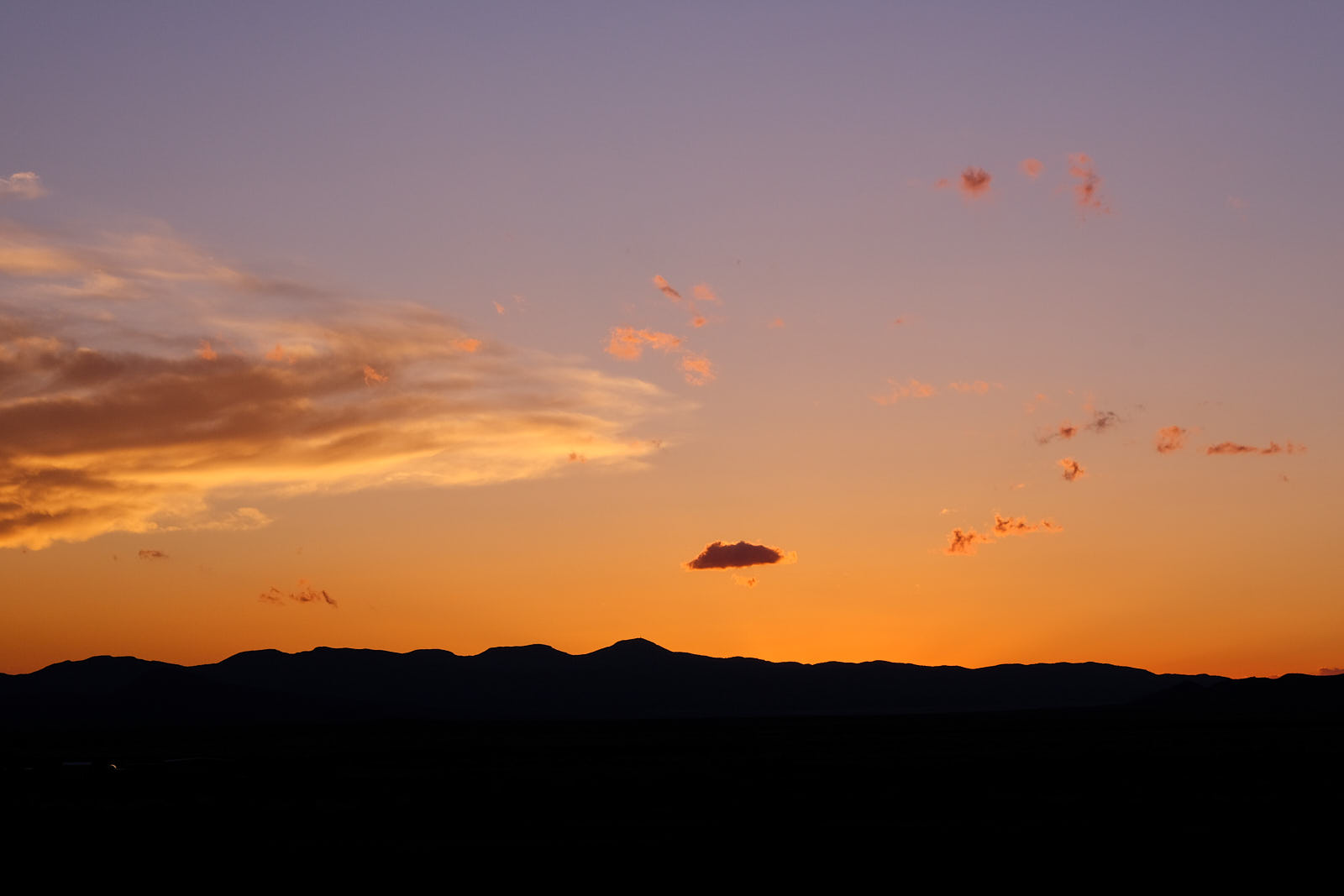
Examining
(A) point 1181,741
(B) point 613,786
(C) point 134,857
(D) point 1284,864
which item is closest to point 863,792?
(B) point 613,786

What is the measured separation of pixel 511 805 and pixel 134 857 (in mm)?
18862

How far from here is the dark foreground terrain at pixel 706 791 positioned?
45.2m

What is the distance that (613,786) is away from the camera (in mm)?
65312

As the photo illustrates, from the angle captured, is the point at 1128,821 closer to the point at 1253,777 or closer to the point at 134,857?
the point at 1253,777

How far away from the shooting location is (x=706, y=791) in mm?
61031

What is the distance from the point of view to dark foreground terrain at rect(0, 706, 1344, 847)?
148 ft

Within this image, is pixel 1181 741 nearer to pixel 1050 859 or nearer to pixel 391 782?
pixel 391 782

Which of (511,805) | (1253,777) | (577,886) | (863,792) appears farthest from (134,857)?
(1253,777)

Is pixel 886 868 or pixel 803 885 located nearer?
pixel 803 885

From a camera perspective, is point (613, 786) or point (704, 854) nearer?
point (704, 854)

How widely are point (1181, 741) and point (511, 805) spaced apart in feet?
249

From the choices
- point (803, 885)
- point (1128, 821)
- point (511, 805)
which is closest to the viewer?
point (803, 885)

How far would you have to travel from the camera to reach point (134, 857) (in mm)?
38844

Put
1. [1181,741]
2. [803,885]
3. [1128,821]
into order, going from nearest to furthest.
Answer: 1. [803,885]
2. [1128,821]
3. [1181,741]
